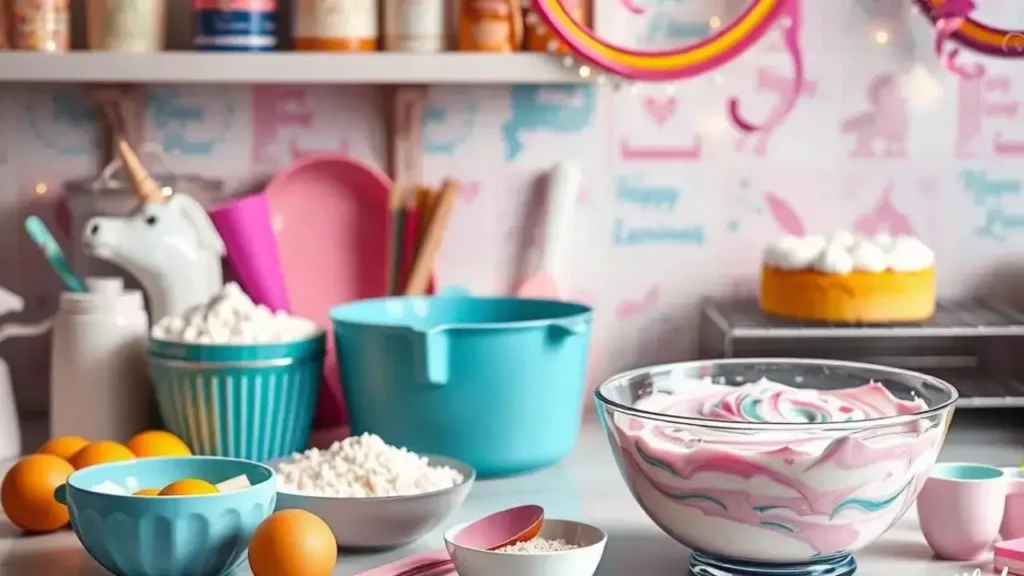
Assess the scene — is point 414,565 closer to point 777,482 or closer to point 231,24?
point 777,482

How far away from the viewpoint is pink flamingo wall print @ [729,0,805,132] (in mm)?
1539

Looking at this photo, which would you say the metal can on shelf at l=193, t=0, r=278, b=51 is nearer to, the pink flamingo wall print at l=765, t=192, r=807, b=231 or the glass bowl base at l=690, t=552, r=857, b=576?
the pink flamingo wall print at l=765, t=192, r=807, b=231

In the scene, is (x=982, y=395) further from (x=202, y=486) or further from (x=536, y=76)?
(x=202, y=486)

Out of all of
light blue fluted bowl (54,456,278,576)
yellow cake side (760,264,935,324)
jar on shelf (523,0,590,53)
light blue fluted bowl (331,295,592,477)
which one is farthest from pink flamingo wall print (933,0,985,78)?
light blue fluted bowl (54,456,278,576)

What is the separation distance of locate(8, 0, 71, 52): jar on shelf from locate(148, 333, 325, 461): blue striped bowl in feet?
1.20

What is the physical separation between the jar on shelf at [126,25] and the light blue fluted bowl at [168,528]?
589mm

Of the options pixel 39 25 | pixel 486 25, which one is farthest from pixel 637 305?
pixel 39 25

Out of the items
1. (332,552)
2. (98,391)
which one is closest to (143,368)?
(98,391)

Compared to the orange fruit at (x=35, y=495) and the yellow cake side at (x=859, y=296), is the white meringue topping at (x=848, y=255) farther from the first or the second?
the orange fruit at (x=35, y=495)

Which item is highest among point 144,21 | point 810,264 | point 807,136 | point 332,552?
point 144,21

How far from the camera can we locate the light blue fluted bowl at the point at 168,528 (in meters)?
0.96

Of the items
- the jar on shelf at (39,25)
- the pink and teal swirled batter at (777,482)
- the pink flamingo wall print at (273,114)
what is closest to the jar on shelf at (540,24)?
the pink flamingo wall print at (273,114)

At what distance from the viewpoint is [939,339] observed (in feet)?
5.23

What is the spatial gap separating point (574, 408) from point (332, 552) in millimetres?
432
